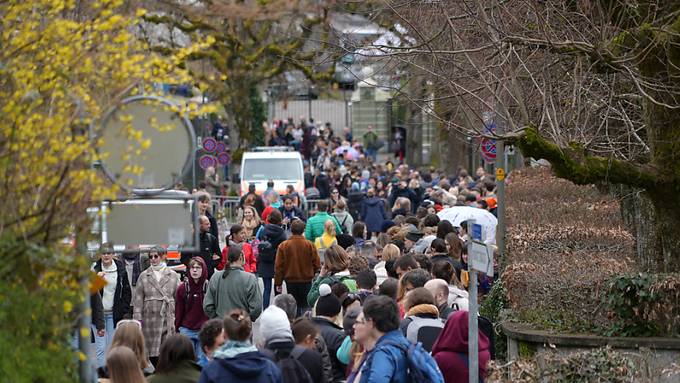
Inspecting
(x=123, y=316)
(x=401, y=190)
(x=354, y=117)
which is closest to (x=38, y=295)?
(x=123, y=316)

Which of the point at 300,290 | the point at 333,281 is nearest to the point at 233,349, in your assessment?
the point at 333,281

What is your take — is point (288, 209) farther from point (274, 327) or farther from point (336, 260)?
point (274, 327)

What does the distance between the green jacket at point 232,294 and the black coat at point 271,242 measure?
5228mm

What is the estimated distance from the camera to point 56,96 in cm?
788

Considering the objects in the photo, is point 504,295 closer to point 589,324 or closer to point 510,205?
point 589,324

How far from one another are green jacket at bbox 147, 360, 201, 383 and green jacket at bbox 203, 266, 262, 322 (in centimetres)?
531

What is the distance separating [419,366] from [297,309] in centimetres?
928

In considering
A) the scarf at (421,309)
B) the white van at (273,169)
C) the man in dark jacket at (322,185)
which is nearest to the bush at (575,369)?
the scarf at (421,309)

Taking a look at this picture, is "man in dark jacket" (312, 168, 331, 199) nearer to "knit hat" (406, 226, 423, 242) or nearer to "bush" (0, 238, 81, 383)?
"knit hat" (406, 226, 423, 242)

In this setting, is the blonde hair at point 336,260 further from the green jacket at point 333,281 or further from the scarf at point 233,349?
the scarf at point 233,349

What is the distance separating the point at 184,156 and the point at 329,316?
10.8 feet

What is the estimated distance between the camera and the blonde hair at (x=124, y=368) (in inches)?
340

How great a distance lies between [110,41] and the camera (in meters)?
8.36

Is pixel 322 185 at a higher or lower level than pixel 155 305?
higher
